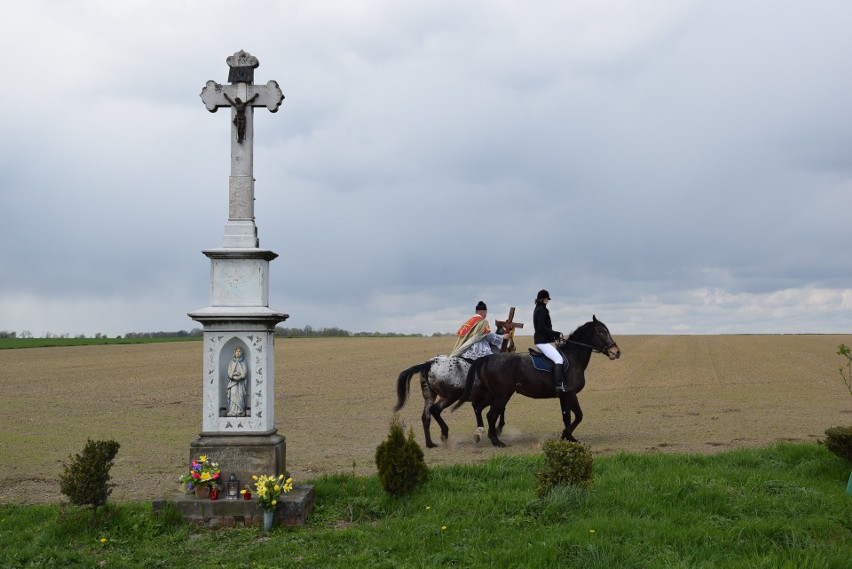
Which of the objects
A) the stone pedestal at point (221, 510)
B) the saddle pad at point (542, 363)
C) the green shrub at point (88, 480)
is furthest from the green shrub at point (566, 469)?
the saddle pad at point (542, 363)

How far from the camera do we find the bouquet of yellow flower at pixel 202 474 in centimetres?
876

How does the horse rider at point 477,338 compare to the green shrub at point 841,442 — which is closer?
the green shrub at point 841,442

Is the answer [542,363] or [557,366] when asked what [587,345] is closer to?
[557,366]

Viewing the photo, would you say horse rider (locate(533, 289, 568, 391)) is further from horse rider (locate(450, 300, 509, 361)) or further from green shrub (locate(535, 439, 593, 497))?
green shrub (locate(535, 439, 593, 497))

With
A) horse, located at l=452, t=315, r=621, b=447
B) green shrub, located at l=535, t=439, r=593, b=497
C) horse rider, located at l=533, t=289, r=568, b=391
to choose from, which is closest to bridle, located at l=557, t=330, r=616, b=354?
horse, located at l=452, t=315, r=621, b=447

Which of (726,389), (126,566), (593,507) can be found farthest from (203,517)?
(726,389)

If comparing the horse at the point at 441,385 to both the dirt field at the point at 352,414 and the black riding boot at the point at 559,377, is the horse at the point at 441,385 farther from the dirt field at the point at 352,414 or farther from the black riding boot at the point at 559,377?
the black riding boot at the point at 559,377

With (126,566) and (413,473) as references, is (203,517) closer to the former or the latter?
(126,566)

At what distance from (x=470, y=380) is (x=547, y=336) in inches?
60.5

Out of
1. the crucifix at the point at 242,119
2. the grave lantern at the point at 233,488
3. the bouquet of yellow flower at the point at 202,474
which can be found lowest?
the grave lantern at the point at 233,488

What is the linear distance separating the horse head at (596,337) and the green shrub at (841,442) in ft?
14.7

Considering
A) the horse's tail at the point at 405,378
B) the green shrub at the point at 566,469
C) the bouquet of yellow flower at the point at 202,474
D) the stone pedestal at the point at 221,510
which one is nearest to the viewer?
the green shrub at the point at 566,469

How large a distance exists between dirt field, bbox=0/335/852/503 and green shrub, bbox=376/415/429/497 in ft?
2.09

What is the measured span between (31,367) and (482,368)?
2797 centimetres
